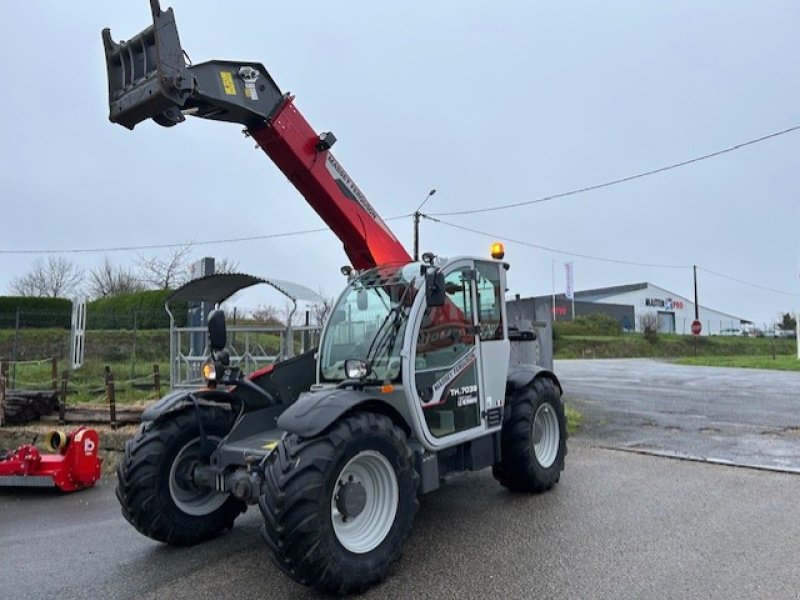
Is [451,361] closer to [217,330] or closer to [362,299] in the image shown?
[362,299]

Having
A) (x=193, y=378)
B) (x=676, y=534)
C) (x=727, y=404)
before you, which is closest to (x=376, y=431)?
(x=676, y=534)

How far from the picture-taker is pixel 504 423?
5848 mm

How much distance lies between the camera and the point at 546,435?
6.34m

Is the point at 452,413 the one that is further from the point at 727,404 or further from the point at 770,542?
the point at 727,404

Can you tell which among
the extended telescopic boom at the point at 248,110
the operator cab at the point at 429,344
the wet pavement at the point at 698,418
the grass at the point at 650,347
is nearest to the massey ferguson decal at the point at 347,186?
the extended telescopic boom at the point at 248,110

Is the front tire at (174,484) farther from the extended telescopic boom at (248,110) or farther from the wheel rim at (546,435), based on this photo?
the wheel rim at (546,435)

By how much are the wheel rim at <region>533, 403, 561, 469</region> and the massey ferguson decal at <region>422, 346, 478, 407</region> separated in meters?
1.29

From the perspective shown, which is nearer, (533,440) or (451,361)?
(451,361)

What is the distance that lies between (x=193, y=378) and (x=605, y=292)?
72696mm

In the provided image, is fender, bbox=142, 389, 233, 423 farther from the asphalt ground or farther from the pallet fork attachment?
the pallet fork attachment

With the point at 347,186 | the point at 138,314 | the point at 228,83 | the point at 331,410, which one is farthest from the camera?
the point at 138,314

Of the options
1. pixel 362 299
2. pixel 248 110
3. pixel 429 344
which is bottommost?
pixel 429 344

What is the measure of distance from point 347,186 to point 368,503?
3864mm

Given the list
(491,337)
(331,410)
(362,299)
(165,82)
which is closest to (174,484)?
(331,410)
